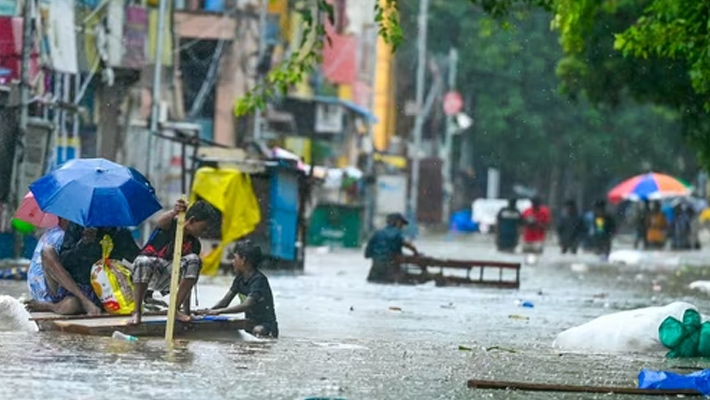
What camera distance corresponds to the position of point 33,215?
55.7ft

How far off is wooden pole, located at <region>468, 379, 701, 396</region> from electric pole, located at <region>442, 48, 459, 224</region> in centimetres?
6843

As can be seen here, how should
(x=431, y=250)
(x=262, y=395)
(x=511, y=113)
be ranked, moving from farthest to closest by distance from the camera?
(x=511, y=113), (x=431, y=250), (x=262, y=395)

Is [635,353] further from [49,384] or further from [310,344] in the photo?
[49,384]

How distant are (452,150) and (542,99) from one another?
11057mm

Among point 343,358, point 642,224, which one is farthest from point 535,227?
point 343,358

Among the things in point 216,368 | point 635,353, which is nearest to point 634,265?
point 635,353

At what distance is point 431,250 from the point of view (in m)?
46.6

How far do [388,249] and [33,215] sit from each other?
995cm

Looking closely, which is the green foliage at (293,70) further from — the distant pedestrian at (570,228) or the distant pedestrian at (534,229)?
the distant pedestrian at (570,228)

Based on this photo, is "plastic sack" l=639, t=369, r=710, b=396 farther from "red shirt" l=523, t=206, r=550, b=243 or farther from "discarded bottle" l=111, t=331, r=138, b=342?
"red shirt" l=523, t=206, r=550, b=243

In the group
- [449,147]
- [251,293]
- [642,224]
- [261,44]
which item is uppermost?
[261,44]

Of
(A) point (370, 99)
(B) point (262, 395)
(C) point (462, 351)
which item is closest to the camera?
(B) point (262, 395)

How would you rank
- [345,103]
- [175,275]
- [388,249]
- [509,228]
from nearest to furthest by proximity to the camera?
[175,275] < [388,249] < [509,228] < [345,103]

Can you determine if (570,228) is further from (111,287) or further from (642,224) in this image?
(111,287)
